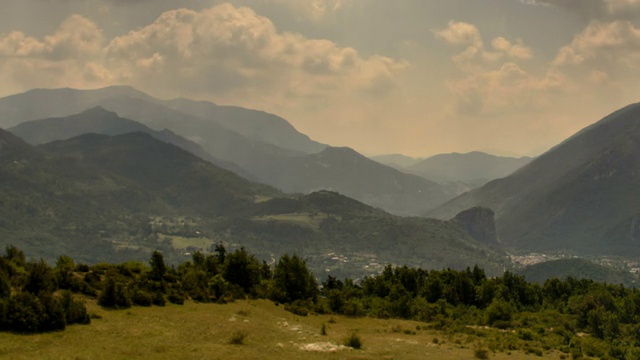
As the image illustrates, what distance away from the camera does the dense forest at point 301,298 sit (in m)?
48.5

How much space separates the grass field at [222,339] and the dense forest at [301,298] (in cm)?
230

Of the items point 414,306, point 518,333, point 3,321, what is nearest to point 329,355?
point 3,321

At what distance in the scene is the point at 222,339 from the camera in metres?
48.2

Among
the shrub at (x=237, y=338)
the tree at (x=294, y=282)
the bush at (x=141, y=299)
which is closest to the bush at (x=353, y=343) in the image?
the shrub at (x=237, y=338)

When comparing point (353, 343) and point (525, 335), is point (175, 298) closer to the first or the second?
point (353, 343)

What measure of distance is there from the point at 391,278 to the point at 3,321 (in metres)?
106

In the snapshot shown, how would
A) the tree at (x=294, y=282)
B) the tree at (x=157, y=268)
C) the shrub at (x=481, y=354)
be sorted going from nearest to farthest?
the shrub at (x=481, y=354)
the tree at (x=157, y=268)
the tree at (x=294, y=282)

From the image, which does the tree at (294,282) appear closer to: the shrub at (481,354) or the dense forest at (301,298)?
the dense forest at (301,298)

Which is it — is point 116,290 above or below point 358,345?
above

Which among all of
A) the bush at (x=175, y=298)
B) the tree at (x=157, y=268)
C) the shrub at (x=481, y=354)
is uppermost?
the tree at (x=157, y=268)

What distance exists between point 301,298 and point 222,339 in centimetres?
3626

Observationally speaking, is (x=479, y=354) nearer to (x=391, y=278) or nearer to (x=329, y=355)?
(x=329, y=355)

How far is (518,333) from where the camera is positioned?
6900 cm

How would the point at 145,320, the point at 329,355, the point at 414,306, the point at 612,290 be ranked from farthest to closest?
the point at 612,290, the point at 414,306, the point at 145,320, the point at 329,355
